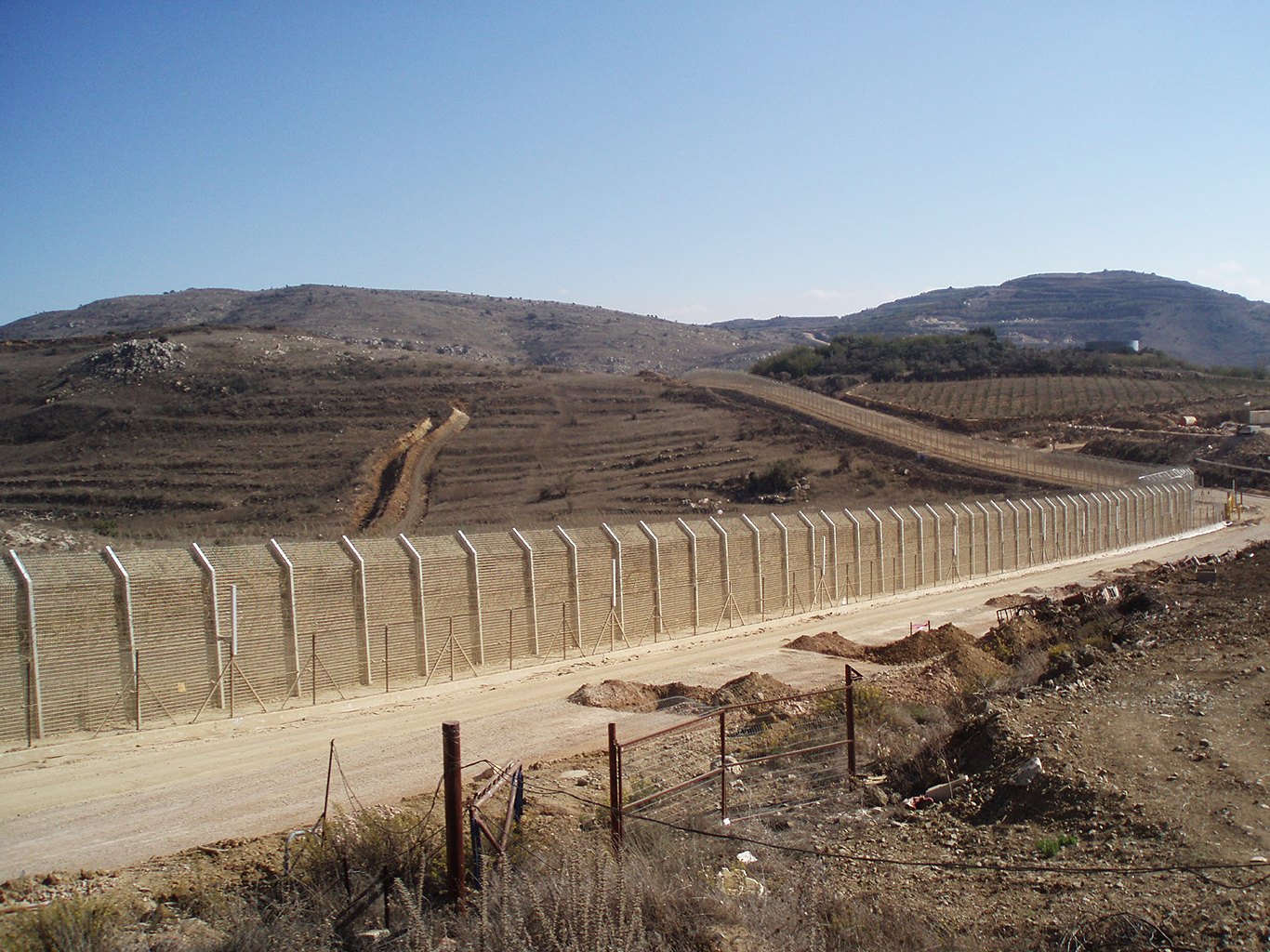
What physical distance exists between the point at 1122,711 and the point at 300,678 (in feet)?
42.4

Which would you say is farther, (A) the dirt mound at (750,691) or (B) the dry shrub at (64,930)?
(A) the dirt mound at (750,691)

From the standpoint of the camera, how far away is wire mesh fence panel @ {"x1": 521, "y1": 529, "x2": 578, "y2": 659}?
20.0 m

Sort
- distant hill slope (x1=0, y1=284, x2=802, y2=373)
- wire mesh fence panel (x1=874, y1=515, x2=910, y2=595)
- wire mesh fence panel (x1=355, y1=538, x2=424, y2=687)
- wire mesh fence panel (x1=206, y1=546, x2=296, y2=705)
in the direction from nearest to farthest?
wire mesh fence panel (x1=206, y1=546, x2=296, y2=705)
wire mesh fence panel (x1=355, y1=538, x2=424, y2=687)
wire mesh fence panel (x1=874, y1=515, x2=910, y2=595)
distant hill slope (x1=0, y1=284, x2=802, y2=373)

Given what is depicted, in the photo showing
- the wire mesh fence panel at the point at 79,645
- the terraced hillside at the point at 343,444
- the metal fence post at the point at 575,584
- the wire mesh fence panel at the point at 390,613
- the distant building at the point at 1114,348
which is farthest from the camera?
the distant building at the point at 1114,348

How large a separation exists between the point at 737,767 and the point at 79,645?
33.4 ft

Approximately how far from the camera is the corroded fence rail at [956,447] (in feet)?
181

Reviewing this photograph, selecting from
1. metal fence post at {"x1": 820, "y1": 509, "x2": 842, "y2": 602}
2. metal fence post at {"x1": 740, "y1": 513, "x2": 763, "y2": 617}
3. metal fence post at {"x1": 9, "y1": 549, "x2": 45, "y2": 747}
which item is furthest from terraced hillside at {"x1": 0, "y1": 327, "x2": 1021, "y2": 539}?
metal fence post at {"x1": 9, "y1": 549, "x2": 45, "y2": 747}

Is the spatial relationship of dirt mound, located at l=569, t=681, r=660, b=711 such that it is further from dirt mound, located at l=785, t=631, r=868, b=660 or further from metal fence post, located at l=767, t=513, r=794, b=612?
metal fence post, located at l=767, t=513, r=794, b=612

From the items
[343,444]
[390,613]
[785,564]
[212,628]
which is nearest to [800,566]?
[785,564]

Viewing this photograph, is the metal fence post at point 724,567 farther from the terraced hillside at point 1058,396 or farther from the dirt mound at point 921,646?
the terraced hillside at point 1058,396

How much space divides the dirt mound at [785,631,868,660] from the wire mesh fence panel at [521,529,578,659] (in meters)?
5.32

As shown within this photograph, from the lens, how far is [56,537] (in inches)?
1113

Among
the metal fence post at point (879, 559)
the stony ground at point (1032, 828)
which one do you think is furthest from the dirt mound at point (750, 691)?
the metal fence post at point (879, 559)

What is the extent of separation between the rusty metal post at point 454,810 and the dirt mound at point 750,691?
26.5 ft
